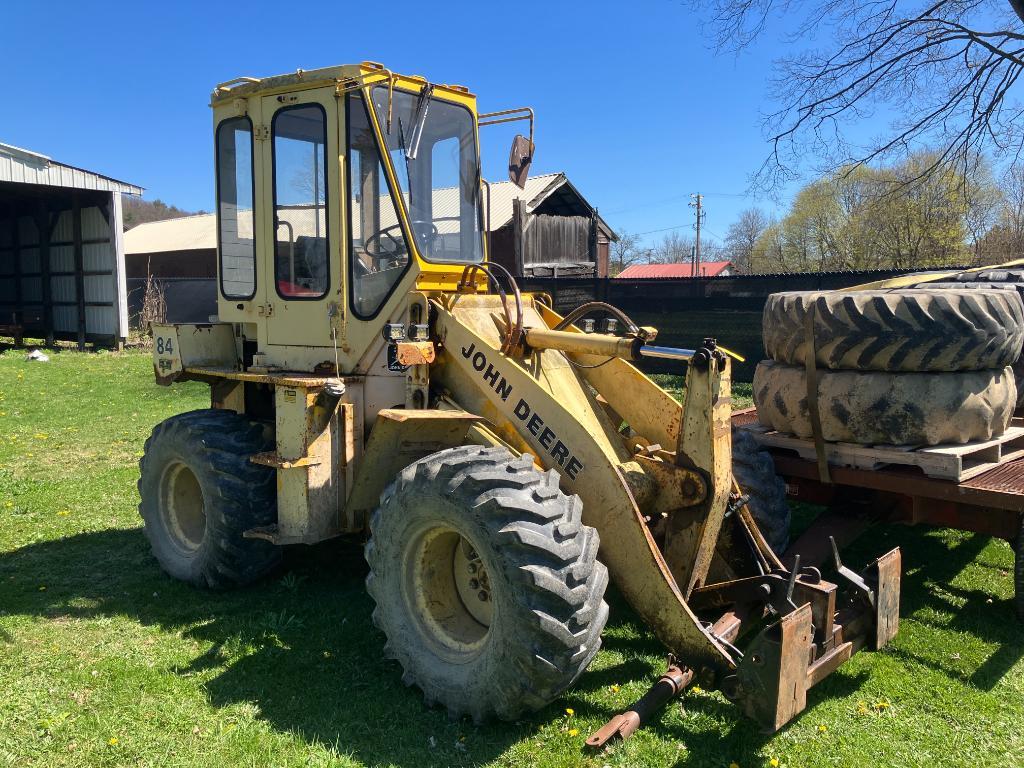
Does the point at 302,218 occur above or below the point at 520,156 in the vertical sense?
below

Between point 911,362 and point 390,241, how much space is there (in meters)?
3.16

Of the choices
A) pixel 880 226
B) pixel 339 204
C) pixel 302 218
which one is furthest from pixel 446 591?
pixel 880 226

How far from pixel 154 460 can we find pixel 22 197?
22.9 meters

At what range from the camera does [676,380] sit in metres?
14.7

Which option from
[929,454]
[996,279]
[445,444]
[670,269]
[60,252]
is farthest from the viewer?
[670,269]

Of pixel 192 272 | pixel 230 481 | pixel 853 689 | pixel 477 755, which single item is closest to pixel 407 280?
pixel 230 481

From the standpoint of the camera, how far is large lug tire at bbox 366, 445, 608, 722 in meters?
3.51

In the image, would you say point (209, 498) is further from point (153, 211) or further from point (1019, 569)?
point (153, 211)

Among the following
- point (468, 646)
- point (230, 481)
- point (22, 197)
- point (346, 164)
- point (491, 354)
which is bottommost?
point (468, 646)

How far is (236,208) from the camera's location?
576 centimetres

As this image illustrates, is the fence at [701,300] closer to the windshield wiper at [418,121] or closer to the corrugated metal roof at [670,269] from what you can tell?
the windshield wiper at [418,121]

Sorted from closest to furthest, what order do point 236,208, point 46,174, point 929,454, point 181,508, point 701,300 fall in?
point 929,454 < point 236,208 < point 181,508 < point 701,300 < point 46,174

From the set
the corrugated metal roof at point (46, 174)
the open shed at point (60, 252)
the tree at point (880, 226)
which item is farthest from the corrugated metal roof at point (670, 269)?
the corrugated metal roof at point (46, 174)

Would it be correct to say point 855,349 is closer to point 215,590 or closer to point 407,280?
point 407,280
